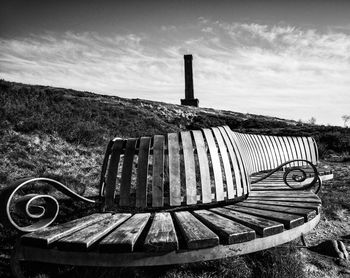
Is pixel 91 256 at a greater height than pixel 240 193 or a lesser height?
lesser

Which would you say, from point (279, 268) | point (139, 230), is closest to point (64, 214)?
point (139, 230)

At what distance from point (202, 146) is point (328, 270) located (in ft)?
4.87

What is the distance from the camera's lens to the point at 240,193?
108 inches

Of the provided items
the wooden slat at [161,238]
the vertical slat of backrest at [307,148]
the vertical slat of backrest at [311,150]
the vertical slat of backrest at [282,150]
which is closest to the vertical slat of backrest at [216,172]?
the wooden slat at [161,238]

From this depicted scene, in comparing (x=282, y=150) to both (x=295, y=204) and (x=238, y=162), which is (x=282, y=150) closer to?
(x=238, y=162)

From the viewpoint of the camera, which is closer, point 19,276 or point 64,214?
point 19,276

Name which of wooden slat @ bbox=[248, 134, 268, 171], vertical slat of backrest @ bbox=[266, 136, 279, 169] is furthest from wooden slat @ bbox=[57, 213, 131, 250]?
vertical slat of backrest @ bbox=[266, 136, 279, 169]

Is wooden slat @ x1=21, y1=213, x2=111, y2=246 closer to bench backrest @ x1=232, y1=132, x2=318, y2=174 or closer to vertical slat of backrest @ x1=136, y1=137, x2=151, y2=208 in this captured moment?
vertical slat of backrest @ x1=136, y1=137, x2=151, y2=208

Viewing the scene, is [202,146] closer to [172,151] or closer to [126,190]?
[172,151]

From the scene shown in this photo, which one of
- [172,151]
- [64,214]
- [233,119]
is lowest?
[64,214]

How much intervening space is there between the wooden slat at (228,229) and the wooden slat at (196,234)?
61 millimetres

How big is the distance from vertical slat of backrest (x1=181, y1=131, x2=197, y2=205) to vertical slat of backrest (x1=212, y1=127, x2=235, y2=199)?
324 mm

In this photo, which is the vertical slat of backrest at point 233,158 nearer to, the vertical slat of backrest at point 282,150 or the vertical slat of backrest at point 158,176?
the vertical slat of backrest at point 158,176

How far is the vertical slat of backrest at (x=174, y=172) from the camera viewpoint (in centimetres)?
233
